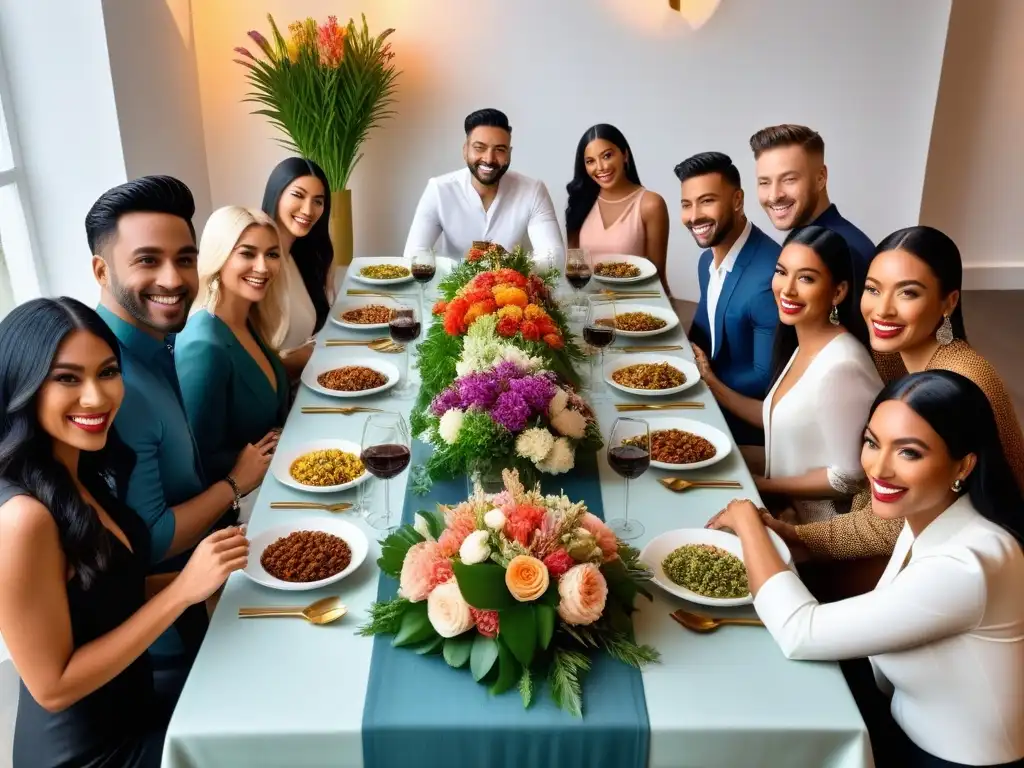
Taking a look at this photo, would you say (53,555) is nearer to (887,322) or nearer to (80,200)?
(887,322)

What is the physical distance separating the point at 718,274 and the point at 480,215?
1353 mm

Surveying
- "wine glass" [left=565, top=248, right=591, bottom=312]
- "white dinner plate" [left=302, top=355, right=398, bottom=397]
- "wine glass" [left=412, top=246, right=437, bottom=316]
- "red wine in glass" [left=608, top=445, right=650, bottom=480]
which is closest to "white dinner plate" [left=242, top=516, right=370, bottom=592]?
"red wine in glass" [left=608, top=445, right=650, bottom=480]

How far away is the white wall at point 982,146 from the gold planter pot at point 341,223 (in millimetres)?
3436

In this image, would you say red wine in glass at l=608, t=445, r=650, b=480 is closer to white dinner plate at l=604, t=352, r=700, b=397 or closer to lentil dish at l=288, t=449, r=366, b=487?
lentil dish at l=288, t=449, r=366, b=487

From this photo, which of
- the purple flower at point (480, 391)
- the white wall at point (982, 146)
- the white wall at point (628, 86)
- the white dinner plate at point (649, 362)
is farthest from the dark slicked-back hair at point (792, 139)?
the white wall at point (982, 146)

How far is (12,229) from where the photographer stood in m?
3.49

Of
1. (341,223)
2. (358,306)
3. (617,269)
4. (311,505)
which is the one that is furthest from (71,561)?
(341,223)

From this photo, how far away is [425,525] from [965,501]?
87 cm

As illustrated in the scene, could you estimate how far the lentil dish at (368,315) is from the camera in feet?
9.82

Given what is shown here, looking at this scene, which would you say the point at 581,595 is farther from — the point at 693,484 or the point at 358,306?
the point at 358,306

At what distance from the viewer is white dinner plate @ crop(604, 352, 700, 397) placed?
2.44 metres

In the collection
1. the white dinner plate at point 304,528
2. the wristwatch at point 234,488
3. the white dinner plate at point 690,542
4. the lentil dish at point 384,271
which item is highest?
the lentil dish at point 384,271

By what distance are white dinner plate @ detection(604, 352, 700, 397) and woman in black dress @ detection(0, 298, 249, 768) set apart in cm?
121

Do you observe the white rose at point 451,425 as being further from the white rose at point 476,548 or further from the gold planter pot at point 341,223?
the gold planter pot at point 341,223
